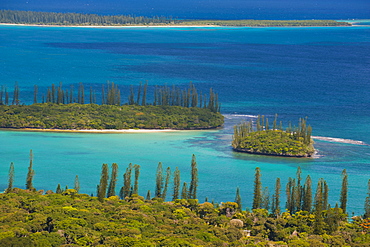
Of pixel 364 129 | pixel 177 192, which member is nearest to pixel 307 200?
pixel 177 192

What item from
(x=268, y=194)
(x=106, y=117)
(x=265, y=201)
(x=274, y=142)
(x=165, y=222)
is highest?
(x=106, y=117)

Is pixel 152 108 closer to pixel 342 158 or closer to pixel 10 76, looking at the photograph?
pixel 342 158

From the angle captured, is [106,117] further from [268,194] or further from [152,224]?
[152,224]

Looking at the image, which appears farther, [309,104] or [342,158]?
[309,104]

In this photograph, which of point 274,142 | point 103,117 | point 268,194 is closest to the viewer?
point 268,194

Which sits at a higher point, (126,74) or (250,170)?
(126,74)

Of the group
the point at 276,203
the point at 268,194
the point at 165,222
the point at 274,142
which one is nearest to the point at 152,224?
the point at 165,222

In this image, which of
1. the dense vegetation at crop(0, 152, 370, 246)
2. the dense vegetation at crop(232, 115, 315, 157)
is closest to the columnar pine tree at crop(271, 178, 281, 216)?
the dense vegetation at crop(0, 152, 370, 246)
